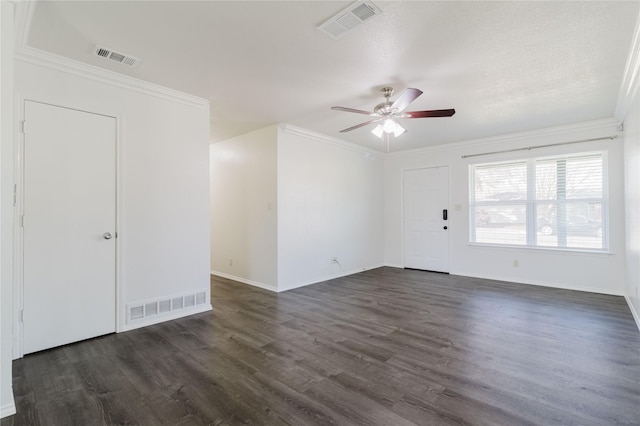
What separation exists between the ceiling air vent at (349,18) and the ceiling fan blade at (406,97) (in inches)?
32.2

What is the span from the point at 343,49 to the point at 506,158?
165 inches

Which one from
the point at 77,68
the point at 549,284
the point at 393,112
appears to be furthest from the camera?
the point at 549,284

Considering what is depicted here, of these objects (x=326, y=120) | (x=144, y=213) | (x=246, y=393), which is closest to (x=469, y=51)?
(x=326, y=120)

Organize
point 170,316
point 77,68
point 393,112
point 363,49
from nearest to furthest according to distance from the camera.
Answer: point 363,49 → point 77,68 → point 393,112 → point 170,316

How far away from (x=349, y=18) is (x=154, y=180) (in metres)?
2.58

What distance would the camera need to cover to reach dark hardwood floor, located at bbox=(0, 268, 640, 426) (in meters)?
1.86

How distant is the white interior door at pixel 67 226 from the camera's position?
8.63ft

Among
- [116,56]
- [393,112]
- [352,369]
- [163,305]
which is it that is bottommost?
[352,369]

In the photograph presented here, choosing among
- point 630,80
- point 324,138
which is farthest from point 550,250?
point 324,138

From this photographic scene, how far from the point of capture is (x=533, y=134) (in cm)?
511

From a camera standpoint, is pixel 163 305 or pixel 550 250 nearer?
pixel 163 305

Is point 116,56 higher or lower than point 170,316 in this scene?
higher

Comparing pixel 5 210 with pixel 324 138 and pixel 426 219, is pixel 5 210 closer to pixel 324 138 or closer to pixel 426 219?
pixel 324 138

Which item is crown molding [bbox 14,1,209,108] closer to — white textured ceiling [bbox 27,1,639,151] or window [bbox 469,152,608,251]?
white textured ceiling [bbox 27,1,639,151]
